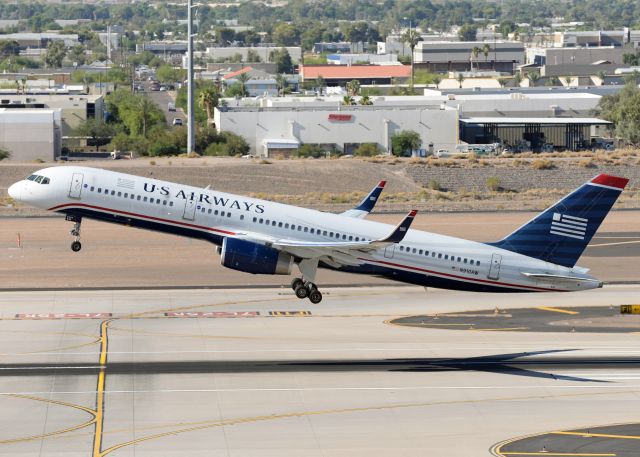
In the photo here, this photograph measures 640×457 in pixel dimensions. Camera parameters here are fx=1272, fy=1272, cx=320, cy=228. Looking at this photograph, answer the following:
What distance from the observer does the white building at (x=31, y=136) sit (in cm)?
16675

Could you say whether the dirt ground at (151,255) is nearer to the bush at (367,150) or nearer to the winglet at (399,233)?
the winglet at (399,233)

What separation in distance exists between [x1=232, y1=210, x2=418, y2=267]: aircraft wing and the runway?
523cm

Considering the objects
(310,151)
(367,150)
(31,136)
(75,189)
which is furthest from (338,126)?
(75,189)

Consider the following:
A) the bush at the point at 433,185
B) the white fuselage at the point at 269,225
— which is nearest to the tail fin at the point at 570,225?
the white fuselage at the point at 269,225

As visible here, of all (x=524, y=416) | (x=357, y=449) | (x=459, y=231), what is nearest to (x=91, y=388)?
(x=357, y=449)

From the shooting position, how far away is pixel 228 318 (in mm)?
78375

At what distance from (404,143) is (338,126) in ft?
32.7

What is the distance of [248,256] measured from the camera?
6644cm

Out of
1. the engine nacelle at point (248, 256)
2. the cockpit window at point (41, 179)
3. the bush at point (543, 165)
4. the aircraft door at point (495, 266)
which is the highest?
the cockpit window at point (41, 179)

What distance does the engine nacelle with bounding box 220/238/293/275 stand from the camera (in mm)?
66312

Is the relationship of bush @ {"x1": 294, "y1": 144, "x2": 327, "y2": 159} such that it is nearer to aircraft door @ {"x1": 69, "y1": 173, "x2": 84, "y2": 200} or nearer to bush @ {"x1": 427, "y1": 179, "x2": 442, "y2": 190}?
bush @ {"x1": 427, "y1": 179, "x2": 442, "y2": 190}

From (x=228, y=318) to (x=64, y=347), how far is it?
12026mm

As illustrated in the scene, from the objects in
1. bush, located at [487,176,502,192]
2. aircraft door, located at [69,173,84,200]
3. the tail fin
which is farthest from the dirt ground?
the tail fin

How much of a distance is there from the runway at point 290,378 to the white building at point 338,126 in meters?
96.3
